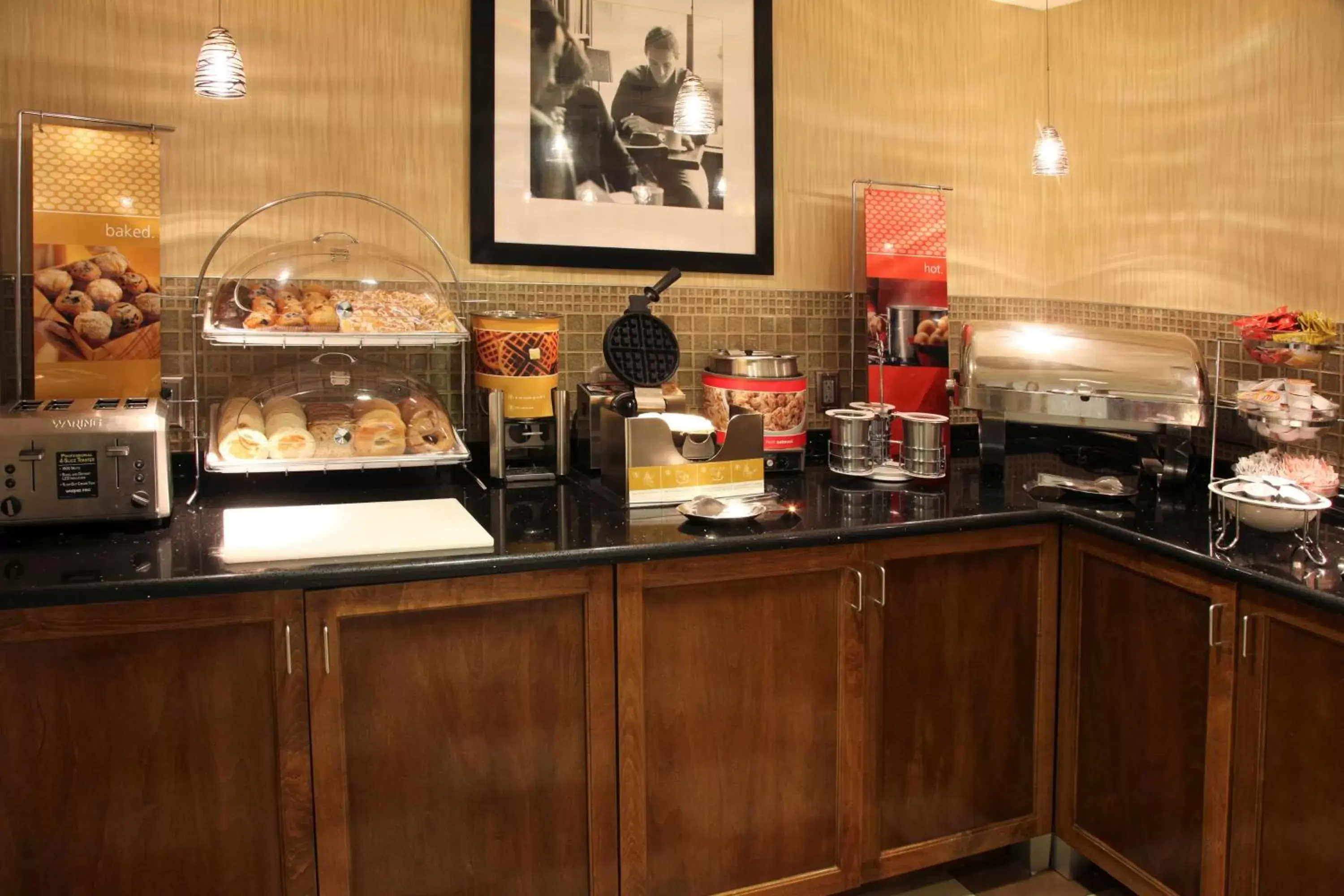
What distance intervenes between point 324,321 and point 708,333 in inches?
41.6

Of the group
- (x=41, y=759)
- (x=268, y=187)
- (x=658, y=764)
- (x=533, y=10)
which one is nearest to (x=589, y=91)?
(x=533, y=10)

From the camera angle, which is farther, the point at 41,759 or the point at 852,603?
the point at 852,603

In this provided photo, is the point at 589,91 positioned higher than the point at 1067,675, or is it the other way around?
the point at 589,91

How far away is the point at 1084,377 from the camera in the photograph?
8.00 ft

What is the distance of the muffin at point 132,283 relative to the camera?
2232mm

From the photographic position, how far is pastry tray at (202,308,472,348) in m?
2.08

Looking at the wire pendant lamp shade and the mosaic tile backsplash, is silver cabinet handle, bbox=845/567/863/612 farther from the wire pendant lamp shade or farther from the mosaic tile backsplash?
the wire pendant lamp shade

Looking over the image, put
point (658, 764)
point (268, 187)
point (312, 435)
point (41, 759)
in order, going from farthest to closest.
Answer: point (268, 187), point (312, 435), point (658, 764), point (41, 759)

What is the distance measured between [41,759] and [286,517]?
0.58 m

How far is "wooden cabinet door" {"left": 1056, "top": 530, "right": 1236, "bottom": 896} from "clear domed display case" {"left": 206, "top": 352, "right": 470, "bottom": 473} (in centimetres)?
138

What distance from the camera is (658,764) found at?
198 cm

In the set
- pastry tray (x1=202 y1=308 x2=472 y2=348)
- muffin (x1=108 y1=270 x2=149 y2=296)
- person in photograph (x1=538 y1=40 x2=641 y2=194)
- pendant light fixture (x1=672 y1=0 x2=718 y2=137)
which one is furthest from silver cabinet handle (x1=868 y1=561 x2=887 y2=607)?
muffin (x1=108 y1=270 x2=149 y2=296)

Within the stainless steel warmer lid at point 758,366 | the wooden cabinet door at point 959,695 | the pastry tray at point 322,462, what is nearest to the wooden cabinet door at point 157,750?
the pastry tray at point 322,462

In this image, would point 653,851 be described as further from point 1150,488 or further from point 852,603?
point 1150,488
